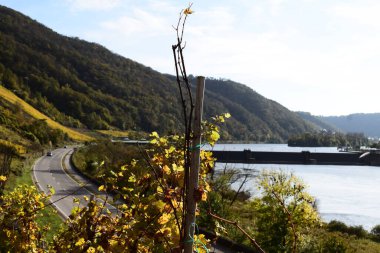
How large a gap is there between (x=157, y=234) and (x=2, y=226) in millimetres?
2975

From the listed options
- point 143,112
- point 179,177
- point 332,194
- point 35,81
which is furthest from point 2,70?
point 179,177

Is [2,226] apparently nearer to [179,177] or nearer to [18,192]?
[18,192]

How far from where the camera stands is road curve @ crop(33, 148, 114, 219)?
78.9 feet

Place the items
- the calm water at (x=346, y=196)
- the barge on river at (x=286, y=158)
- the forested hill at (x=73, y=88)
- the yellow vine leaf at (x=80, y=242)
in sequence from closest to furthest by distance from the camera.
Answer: the yellow vine leaf at (x=80, y=242)
the calm water at (x=346, y=196)
the barge on river at (x=286, y=158)
the forested hill at (x=73, y=88)

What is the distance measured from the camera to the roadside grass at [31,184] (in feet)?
51.1

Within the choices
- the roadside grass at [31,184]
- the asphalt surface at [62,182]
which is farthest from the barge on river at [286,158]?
the roadside grass at [31,184]

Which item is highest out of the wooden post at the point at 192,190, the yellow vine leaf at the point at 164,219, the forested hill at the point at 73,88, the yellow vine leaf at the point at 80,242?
the forested hill at the point at 73,88

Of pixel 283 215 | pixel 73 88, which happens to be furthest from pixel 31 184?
pixel 73 88

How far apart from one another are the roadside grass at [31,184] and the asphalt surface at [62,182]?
2.08ft

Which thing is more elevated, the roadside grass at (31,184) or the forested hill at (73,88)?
the forested hill at (73,88)

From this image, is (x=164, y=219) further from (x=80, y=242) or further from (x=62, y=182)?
(x=62, y=182)

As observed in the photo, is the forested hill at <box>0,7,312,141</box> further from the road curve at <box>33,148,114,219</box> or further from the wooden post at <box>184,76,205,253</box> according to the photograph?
the wooden post at <box>184,76,205,253</box>

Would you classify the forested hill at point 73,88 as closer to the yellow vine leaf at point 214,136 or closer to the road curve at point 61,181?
the road curve at point 61,181

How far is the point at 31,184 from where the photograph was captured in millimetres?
28578
